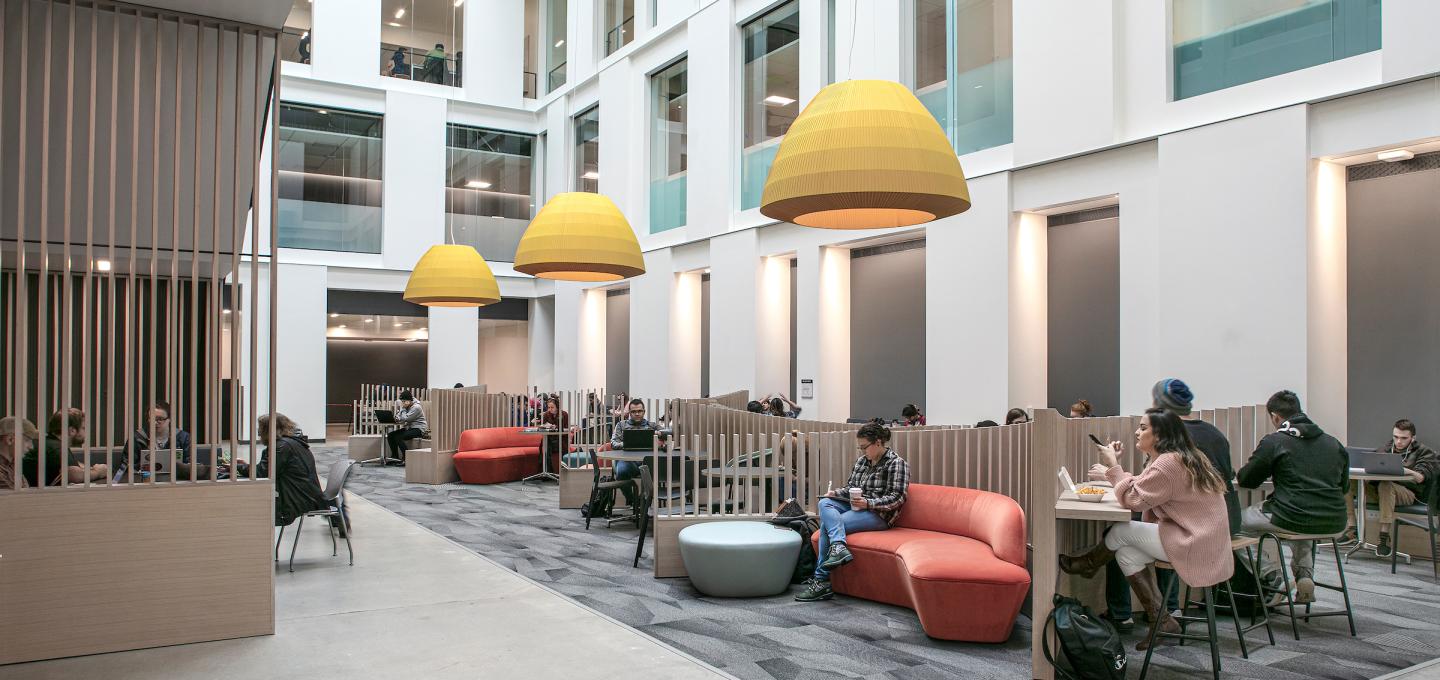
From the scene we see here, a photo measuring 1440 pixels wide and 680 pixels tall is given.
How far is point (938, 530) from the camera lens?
709 centimetres

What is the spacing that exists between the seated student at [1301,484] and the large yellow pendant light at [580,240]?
688cm

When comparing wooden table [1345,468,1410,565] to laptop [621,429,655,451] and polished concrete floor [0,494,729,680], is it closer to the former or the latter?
polished concrete floor [0,494,729,680]

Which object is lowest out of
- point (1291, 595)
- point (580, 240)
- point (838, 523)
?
point (1291, 595)

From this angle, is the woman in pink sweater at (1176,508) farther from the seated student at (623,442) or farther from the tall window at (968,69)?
the tall window at (968,69)

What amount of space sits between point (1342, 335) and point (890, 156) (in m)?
5.60

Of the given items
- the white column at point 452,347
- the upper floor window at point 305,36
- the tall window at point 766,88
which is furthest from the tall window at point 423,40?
the tall window at point 766,88

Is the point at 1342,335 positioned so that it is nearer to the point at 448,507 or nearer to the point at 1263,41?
the point at 1263,41

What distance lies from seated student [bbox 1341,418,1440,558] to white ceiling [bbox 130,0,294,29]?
28.6 feet

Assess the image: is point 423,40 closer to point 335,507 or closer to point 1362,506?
point 335,507

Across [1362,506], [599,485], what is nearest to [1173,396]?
[1362,506]

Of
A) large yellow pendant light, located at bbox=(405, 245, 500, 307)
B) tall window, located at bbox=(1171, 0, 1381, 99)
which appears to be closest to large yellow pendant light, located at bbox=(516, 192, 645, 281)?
large yellow pendant light, located at bbox=(405, 245, 500, 307)

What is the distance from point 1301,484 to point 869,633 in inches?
112

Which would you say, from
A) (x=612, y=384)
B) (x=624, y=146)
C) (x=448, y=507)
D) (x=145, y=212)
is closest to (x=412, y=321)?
(x=612, y=384)

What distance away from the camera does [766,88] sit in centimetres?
1642
